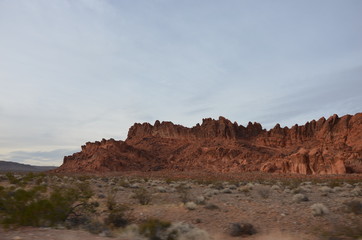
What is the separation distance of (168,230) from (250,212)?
557cm

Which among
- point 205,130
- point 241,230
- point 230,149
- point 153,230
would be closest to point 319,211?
point 241,230

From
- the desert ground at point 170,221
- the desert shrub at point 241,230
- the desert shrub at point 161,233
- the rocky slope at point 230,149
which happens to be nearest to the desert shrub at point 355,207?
the desert ground at point 170,221

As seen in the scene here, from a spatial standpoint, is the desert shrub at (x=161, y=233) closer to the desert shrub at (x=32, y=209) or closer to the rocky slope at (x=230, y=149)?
the desert shrub at (x=32, y=209)

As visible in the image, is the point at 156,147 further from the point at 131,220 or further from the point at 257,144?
the point at 131,220

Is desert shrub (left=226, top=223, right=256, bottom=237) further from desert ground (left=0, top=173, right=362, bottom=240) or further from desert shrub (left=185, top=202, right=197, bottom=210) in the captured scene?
desert shrub (left=185, top=202, right=197, bottom=210)

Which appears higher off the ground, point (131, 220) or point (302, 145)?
point (302, 145)

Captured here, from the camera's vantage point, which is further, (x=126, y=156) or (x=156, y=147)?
(x=156, y=147)

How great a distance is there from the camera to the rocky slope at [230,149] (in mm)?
62406

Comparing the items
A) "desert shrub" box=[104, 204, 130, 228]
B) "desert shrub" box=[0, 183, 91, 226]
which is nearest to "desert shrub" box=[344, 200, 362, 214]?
"desert shrub" box=[104, 204, 130, 228]

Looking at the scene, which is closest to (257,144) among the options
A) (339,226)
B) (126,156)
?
(126,156)

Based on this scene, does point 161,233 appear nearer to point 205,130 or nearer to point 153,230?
point 153,230

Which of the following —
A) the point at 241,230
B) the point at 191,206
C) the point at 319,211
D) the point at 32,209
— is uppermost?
the point at 32,209

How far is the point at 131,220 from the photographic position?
1255 cm

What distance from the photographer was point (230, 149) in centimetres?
8112
